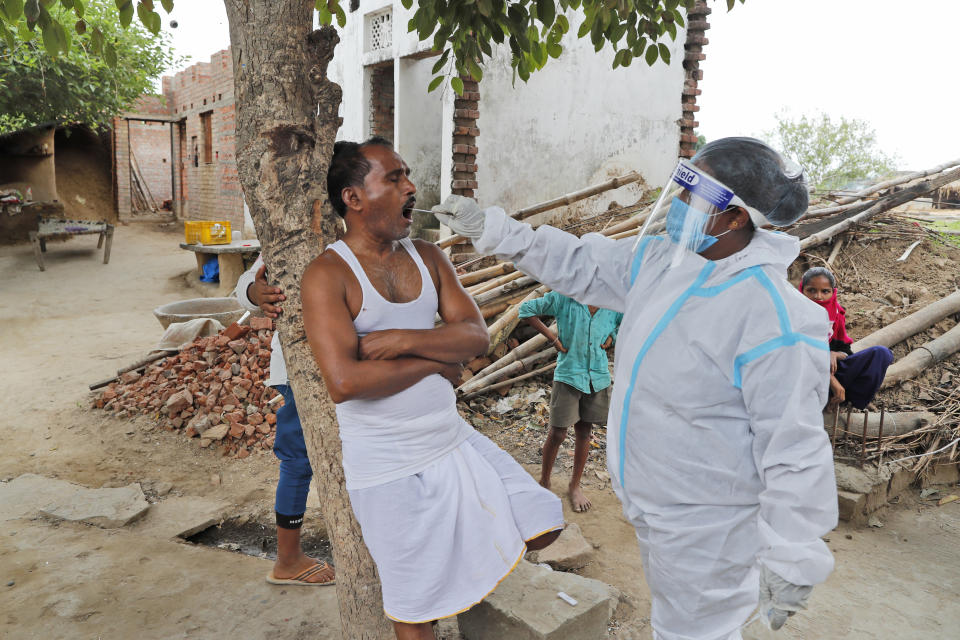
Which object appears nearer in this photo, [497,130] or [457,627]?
[457,627]

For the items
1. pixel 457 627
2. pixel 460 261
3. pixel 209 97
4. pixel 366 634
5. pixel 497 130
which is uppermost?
pixel 209 97

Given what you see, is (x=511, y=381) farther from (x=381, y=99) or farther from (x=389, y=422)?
(x=381, y=99)

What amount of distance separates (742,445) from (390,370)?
0.94m

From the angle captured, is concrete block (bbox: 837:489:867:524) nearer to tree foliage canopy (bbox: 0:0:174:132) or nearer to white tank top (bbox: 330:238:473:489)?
white tank top (bbox: 330:238:473:489)

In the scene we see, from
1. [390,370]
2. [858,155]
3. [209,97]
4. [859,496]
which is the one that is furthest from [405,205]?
[858,155]

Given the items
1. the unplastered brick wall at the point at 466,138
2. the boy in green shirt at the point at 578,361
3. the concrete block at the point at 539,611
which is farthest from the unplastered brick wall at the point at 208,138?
the concrete block at the point at 539,611

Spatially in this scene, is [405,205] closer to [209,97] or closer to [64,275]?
[64,275]

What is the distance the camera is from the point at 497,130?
762 cm

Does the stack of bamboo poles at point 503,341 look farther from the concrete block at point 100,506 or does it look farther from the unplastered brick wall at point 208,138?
the unplastered brick wall at point 208,138

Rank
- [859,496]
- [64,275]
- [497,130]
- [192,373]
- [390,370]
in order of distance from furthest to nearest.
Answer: [64,275], [497,130], [192,373], [859,496], [390,370]

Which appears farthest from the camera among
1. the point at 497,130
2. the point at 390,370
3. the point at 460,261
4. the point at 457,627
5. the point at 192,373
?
the point at 497,130

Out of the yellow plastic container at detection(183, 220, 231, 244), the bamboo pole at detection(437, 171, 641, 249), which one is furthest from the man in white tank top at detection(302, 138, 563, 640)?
the yellow plastic container at detection(183, 220, 231, 244)

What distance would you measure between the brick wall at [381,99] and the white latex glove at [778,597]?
8.56 meters

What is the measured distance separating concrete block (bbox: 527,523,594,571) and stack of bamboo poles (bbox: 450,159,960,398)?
2060mm
